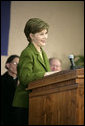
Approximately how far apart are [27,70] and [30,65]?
2.5 inches

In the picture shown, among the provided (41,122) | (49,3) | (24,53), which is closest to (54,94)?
(41,122)

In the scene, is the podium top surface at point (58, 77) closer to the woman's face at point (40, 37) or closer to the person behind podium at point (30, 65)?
the person behind podium at point (30, 65)

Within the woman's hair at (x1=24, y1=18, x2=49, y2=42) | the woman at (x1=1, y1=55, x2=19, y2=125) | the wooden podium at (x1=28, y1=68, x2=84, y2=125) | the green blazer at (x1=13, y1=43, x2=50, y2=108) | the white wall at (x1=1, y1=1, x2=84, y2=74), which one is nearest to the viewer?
the wooden podium at (x1=28, y1=68, x2=84, y2=125)

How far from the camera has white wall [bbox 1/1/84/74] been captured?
554 centimetres

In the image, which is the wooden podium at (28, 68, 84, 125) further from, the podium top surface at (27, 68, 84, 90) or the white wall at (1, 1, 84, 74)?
the white wall at (1, 1, 84, 74)

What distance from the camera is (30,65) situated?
7.71 feet

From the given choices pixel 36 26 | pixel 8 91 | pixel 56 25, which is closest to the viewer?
pixel 36 26

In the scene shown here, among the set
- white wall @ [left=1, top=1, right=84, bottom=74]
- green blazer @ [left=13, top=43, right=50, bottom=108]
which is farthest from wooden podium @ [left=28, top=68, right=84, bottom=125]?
white wall @ [left=1, top=1, right=84, bottom=74]

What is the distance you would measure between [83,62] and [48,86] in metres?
3.98

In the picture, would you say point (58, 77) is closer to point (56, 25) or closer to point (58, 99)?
point (58, 99)

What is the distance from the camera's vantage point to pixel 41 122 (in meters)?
2.02

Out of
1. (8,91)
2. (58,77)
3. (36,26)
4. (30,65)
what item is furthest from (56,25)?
(58,77)

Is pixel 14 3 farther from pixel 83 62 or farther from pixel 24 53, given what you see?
pixel 24 53

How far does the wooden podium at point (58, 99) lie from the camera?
5.58ft
